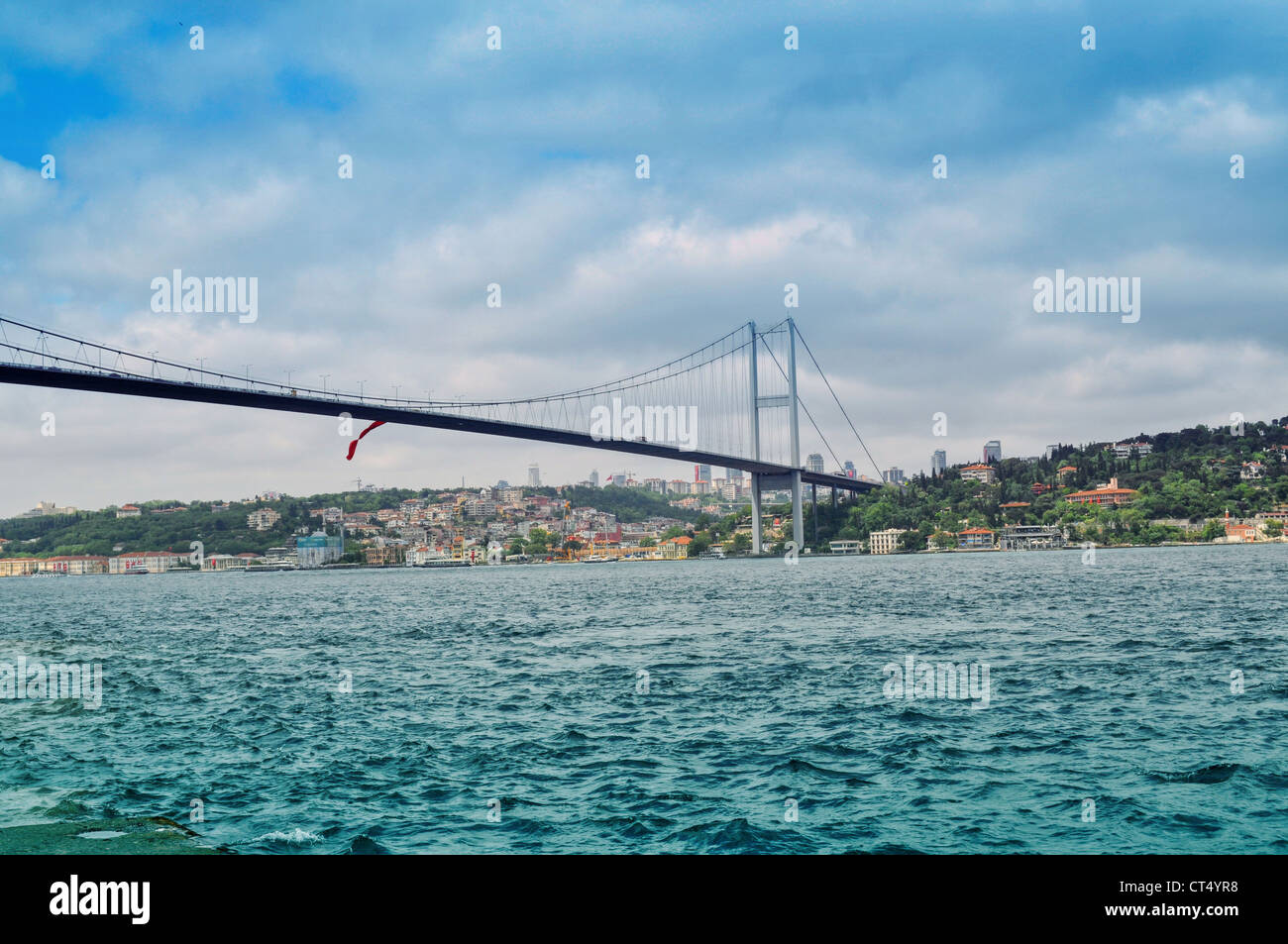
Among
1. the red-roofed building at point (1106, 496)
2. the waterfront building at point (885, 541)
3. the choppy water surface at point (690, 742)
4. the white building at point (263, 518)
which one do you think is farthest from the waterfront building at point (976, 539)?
the choppy water surface at point (690, 742)

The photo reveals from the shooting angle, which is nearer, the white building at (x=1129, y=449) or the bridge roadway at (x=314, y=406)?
the bridge roadway at (x=314, y=406)

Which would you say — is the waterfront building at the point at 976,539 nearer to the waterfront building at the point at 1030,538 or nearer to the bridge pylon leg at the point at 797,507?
the waterfront building at the point at 1030,538

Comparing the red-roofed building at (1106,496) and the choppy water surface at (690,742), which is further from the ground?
the red-roofed building at (1106,496)

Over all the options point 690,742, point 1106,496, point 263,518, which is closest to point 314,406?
point 690,742

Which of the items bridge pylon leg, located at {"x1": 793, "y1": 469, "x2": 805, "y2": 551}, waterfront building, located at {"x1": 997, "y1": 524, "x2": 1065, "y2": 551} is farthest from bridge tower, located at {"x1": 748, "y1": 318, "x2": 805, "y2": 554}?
waterfront building, located at {"x1": 997, "y1": 524, "x2": 1065, "y2": 551}

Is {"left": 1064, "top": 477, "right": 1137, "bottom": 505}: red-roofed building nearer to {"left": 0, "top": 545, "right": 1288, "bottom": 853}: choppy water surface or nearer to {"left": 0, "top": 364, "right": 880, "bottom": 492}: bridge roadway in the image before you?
{"left": 0, "top": 364, "right": 880, "bottom": 492}: bridge roadway
